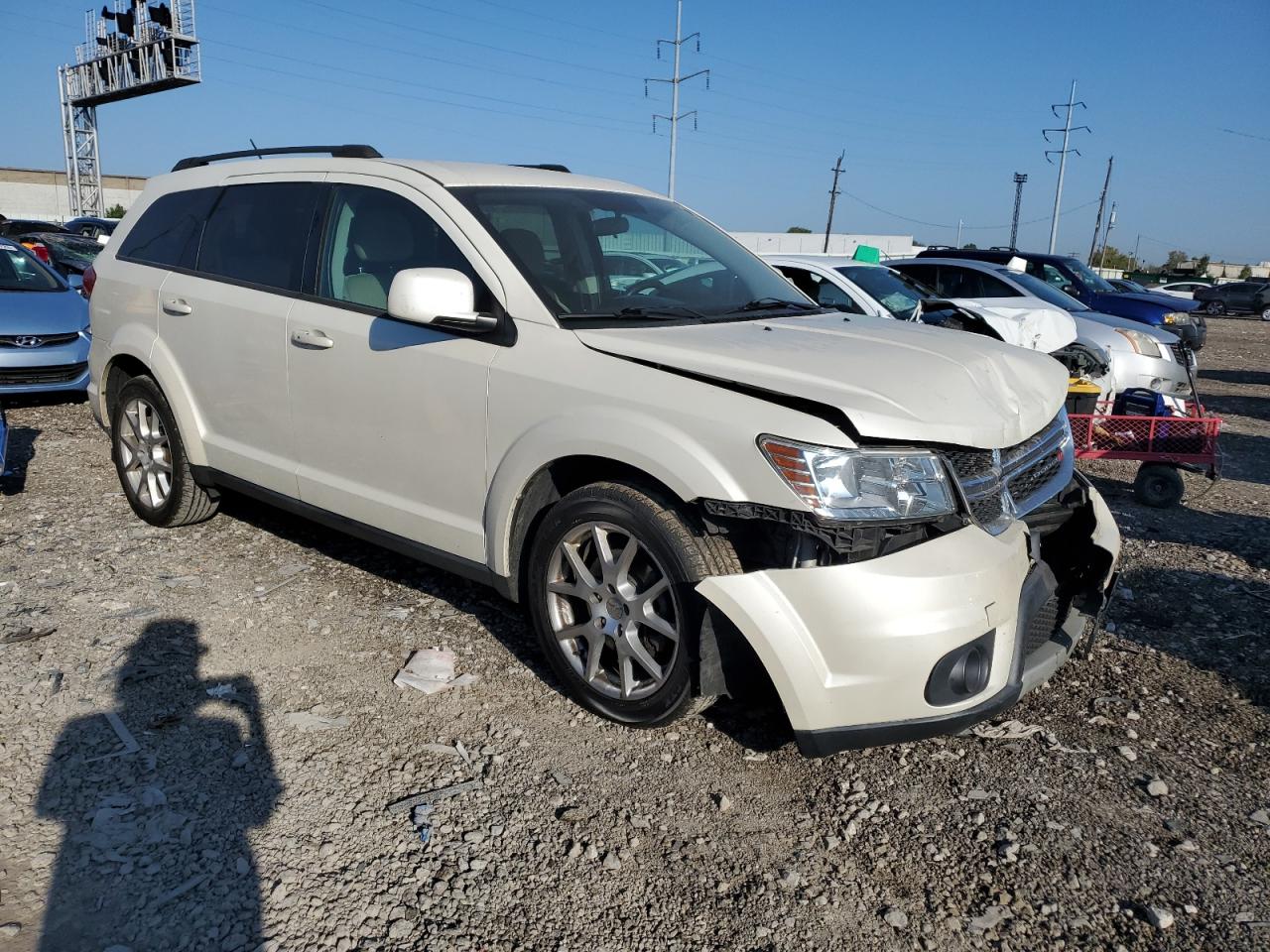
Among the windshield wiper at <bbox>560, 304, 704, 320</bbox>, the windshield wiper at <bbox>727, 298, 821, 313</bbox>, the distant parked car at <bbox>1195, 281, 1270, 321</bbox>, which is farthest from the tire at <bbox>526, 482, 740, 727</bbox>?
the distant parked car at <bbox>1195, 281, 1270, 321</bbox>

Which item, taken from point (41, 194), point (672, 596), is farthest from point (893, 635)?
point (41, 194)

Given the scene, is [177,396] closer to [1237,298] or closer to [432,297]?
[432,297]

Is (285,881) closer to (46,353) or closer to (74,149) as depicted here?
(46,353)

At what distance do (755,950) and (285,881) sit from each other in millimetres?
1238

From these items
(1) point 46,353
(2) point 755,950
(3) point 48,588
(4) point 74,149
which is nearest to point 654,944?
(2) point 755,950

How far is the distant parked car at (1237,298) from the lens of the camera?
3706cm

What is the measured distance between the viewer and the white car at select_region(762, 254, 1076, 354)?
781 cm

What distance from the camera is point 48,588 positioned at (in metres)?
4.60

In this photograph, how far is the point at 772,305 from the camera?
13.5 ft

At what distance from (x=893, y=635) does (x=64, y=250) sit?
17.6m

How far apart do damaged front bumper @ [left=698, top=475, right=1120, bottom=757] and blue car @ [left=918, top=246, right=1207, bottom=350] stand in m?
12.4

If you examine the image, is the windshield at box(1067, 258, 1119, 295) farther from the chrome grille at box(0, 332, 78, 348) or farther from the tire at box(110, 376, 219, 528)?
the tire at box(110, 376, 219, 528)

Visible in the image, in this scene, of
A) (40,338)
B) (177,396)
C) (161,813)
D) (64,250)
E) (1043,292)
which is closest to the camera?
(161,813)

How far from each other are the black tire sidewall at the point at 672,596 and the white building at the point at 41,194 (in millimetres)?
62983
